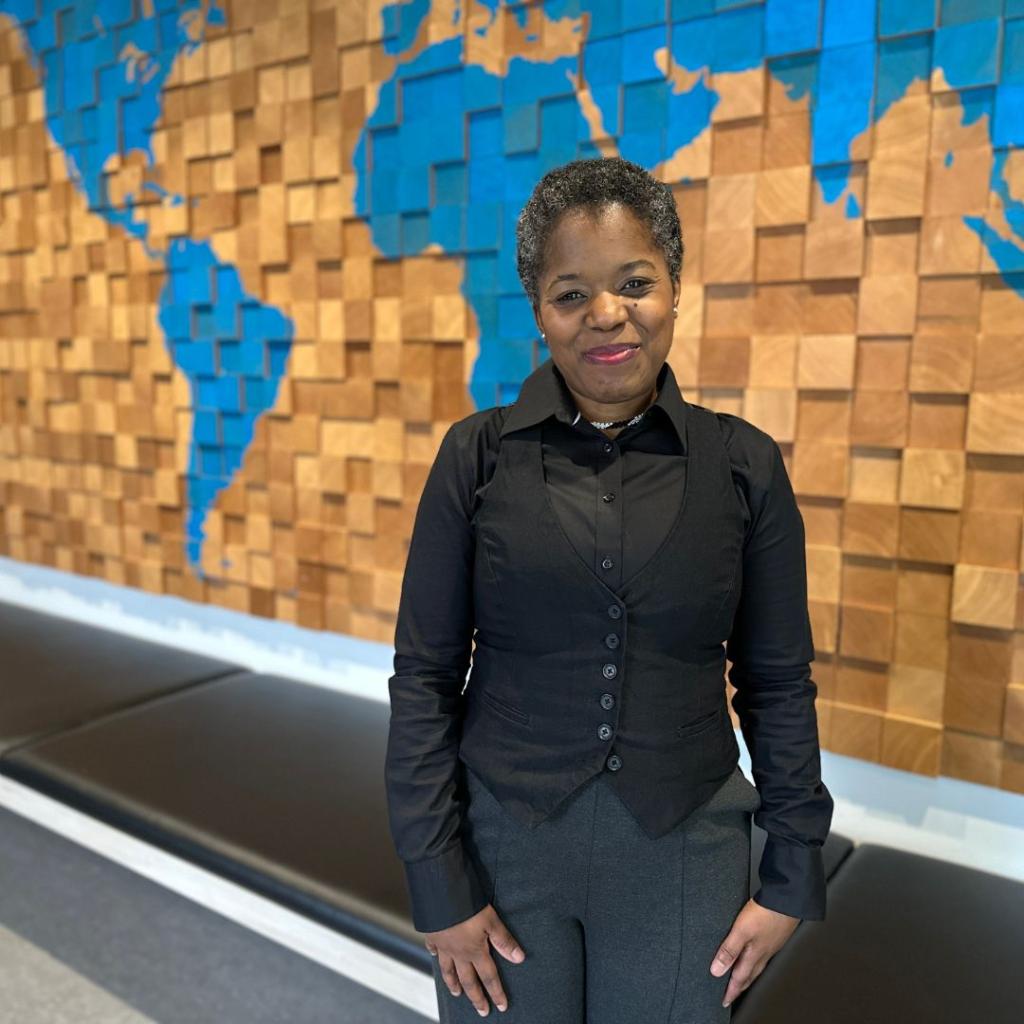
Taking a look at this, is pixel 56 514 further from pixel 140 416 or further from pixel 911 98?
pixel 911 98

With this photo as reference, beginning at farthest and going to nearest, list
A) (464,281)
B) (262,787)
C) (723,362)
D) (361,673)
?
(361,673), (464,281), (262,787), (723,362)

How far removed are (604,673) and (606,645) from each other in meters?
0.03

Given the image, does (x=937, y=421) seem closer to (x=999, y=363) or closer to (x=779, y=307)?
(x=999, y=363)

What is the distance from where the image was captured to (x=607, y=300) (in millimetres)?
831

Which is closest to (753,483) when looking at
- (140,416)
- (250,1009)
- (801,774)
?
(801,774)

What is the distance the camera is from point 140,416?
243cm

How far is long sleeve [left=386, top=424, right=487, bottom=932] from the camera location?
88 cm

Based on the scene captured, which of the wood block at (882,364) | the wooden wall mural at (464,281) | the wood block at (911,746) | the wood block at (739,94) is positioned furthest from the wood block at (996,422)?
the wood block at (739,94)

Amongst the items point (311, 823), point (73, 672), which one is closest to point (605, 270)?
point (311, 823)

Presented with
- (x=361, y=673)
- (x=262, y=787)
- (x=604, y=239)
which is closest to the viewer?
(x=604, y=239)

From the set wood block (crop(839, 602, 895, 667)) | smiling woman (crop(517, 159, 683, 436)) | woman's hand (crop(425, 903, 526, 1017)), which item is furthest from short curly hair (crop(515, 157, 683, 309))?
wood block (crop(839, 602, 895, 667))

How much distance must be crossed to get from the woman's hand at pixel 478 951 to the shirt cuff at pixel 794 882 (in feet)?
0.83

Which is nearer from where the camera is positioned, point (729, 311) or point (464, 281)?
point (729, 311)

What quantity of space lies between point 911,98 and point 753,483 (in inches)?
32.2
